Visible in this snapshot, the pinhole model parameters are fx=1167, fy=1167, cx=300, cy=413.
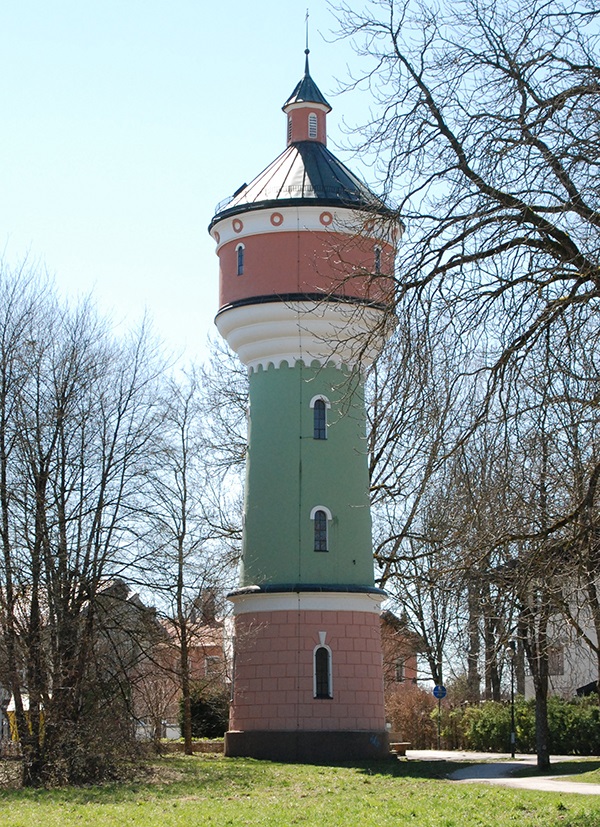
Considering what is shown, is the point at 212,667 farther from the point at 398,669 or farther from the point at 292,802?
the point at 398,669

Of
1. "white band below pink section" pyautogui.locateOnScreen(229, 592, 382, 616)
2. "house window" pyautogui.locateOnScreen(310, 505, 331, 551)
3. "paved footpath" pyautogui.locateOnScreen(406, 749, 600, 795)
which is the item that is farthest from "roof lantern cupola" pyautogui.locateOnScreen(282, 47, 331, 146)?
"paved footpath" pyautogui.locateOnScreen(406, 749, 600, 795)

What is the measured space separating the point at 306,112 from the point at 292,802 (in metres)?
20.6

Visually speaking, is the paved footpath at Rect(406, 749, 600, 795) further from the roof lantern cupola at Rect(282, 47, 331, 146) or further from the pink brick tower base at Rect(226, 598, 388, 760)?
the roof lantern cupola at Rect(282, 47, 331, 146)

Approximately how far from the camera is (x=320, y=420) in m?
28.8

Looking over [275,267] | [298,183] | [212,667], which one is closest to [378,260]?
[275,267]

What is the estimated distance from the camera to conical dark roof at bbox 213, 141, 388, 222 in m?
29.2

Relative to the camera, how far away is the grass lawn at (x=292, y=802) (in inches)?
543

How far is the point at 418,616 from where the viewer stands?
43.4m

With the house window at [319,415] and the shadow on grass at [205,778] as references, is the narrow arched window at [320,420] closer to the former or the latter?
the house window at [319,415]

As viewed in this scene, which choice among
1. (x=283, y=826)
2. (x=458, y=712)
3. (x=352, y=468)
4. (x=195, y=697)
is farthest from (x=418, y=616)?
(x=283, y=826)

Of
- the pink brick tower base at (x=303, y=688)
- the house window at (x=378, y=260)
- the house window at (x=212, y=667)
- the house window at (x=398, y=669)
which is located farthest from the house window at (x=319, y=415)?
the house window at (x=378, y=260)

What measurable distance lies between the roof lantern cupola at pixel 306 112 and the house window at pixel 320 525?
1049cm

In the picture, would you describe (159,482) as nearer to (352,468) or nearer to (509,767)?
(352,468)

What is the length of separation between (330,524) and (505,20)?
18.4 m
